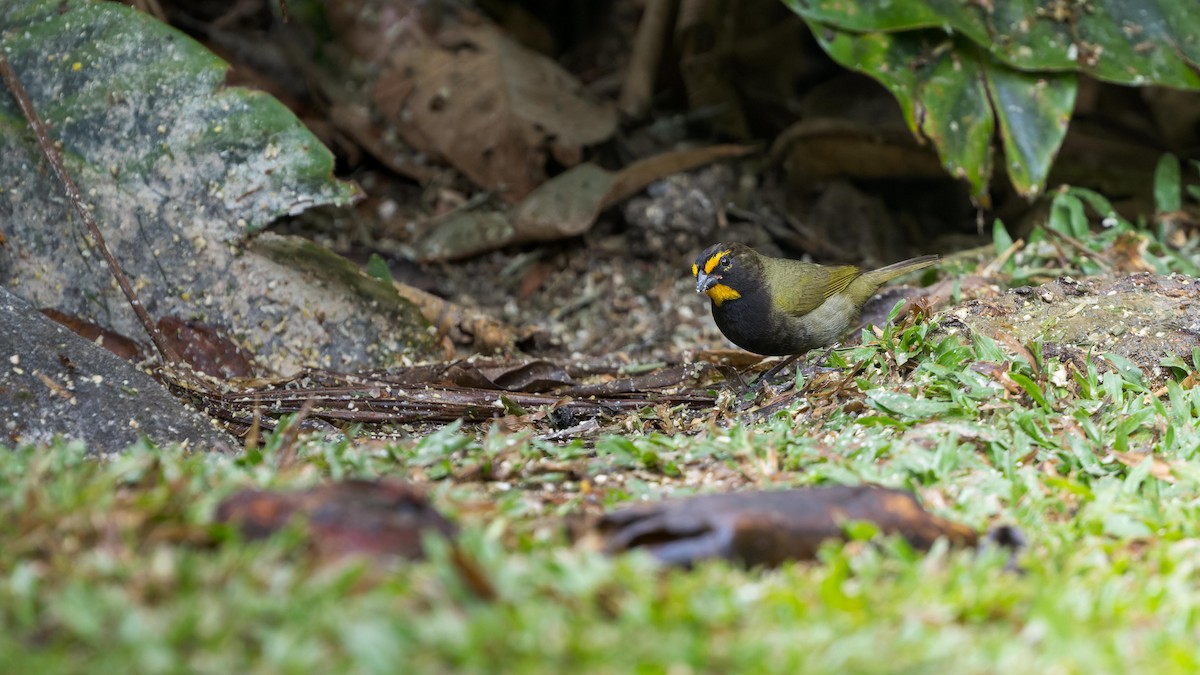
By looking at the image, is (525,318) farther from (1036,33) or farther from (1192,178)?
(1192,178)

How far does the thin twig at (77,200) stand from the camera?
4.57m

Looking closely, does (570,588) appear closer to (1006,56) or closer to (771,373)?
(771,373)

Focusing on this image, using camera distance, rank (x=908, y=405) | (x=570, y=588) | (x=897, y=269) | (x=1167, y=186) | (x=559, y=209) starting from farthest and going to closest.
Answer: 1. (x=559, y=209)
2. (x=1167, y=186)
3. (x=897, y=269)
4. (x=908, y=405)
5. (x=570, y=588)

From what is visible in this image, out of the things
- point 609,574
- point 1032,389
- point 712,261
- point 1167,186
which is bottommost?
point 1167,186

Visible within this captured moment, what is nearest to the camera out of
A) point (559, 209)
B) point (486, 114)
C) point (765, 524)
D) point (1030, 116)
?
point (765, 524)

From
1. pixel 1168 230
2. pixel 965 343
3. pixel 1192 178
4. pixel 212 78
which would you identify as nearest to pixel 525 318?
pixel 212 78

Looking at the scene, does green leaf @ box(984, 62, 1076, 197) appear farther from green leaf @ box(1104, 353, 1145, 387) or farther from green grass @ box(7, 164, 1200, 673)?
green grass @ box(7, 164, 1200, 673)

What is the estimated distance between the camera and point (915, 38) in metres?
5.91

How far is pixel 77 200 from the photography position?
4680mm

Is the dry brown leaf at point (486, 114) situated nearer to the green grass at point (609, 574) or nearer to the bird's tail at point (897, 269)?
the bird's tail at point (897, 269)

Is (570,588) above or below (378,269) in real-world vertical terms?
below

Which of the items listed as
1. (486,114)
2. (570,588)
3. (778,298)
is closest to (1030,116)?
(778,298)

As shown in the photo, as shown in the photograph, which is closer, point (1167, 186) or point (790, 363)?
point (790, 363)

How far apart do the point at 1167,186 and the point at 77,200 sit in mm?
5313
